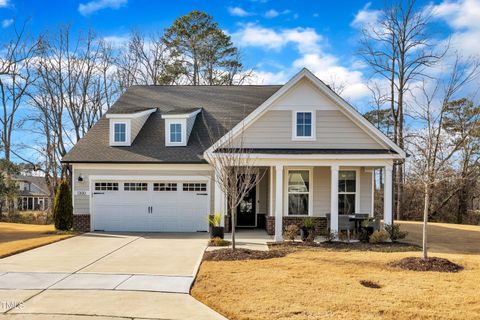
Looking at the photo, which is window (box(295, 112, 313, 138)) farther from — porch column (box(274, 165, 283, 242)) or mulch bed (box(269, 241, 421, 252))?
mulch bed (box(269, 241, 421, 252))

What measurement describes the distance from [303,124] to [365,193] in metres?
3.82

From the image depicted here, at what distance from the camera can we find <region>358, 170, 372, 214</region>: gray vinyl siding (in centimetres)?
1638

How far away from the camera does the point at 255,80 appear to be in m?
33.0

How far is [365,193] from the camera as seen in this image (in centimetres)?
1639

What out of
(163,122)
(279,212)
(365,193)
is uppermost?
(163,122)

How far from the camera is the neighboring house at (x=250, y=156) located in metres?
14.8

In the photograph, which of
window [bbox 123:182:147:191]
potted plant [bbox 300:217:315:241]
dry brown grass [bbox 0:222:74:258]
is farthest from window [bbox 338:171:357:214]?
dry brown grass [bbox 0:222:74:258]

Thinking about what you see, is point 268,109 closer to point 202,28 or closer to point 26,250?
point 26,250

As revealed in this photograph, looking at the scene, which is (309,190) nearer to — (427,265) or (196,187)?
(196,187)

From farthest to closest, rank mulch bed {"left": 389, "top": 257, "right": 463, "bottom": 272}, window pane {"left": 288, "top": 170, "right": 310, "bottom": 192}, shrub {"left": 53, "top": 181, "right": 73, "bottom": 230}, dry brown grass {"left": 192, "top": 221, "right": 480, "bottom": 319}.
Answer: shrub {"left": 53, "top": 181, "right": 73, "bottom": 230} → window pane {"left": 288, "top": 170, "right": 310, "bottom": 192} → mulch bed {"left": 389, "top": 257, "right": 463, "bottom": 272} → dry brown grass {"left": 192, "top": 221, "right": 480, "bottom": 319}

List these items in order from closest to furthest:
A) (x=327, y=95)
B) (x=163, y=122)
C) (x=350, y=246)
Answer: (x=350, y=246) → (x=327, y=95) → (x=163, y=122)

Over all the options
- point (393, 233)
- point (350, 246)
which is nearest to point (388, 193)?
point (393, 233)

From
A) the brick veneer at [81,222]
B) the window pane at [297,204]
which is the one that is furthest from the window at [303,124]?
the brick veneer at [81,222]

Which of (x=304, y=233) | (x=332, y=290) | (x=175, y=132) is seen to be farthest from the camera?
(x=175, y=132)
